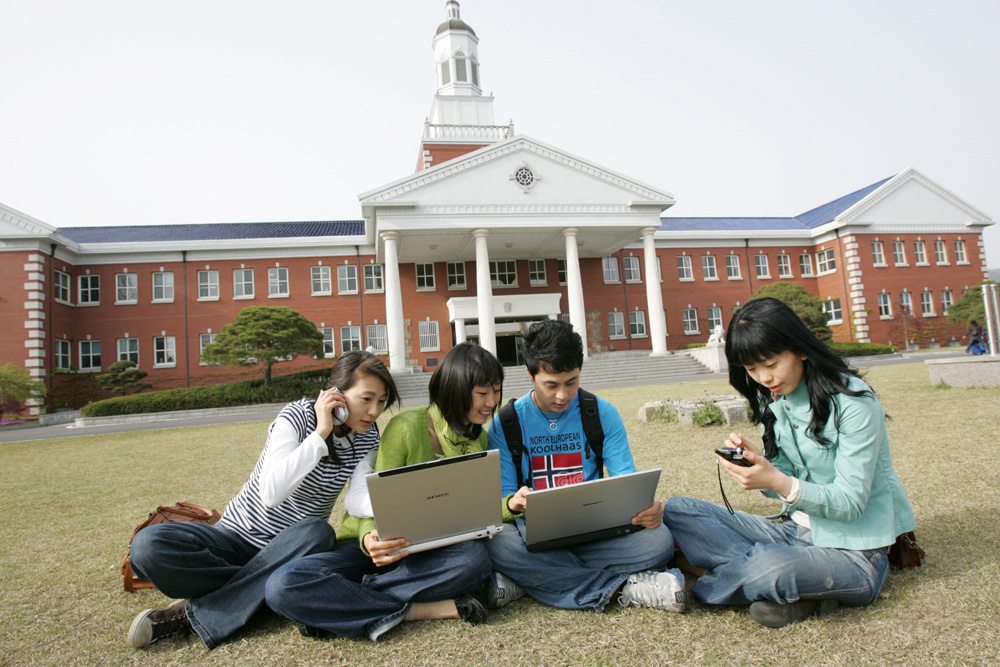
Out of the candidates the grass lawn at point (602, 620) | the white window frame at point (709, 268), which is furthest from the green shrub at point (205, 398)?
the white window frame at point (709, 268)

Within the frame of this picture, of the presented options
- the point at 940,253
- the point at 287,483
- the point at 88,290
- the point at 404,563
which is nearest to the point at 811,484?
the point at 404,563

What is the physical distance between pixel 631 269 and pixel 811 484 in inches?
1064

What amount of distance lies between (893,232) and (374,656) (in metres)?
34.1

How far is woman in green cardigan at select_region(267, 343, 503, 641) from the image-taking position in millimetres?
2363

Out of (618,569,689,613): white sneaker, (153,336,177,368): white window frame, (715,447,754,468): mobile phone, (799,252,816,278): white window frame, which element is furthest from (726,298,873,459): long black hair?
(799,252,816,278): white window frame

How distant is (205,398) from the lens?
18.4 metres

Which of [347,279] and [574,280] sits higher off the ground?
[347,279]

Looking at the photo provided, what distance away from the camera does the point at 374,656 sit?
7.32ft

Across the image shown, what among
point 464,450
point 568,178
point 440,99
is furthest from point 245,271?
point 464,450

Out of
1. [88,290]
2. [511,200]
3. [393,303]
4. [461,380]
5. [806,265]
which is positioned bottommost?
Answer: [461,380]

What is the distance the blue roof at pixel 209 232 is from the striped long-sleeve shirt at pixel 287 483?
25.4 m

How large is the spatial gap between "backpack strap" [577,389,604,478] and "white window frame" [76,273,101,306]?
27348 millimetres

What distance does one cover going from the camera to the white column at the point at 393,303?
2089cm

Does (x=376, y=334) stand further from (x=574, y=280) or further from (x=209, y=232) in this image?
(x=209, y=232)
